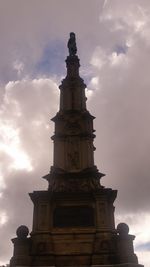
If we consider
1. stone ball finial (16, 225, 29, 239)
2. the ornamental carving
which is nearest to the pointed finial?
the ornamental carving

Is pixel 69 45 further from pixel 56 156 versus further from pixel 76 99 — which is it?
Result: pixel 56 156

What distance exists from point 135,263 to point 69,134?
13.9m

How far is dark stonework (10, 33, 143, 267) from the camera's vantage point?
85.5 ft

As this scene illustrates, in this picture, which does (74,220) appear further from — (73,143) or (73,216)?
(73,143)

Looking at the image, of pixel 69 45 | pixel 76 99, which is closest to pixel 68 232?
pixel 76 99

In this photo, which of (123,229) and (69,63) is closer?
(123,229)

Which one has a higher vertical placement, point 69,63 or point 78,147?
point 69,63

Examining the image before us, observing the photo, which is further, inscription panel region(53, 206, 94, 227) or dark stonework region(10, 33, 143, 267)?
inscription panel region(53, 206, 94, 227)

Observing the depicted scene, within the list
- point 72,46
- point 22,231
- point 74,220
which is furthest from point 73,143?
point 72,46

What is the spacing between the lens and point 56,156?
33.0 meters

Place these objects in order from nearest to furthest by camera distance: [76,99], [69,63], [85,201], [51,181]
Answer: [85,201] → [51,181] → [76,99] → [69,63]

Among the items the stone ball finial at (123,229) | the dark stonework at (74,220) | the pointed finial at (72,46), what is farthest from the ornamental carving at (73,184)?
the pointed finial at (72,46)

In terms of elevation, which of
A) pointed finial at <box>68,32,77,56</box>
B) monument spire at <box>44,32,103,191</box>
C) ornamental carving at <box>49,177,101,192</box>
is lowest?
ornamental carving at <box>49,177,101,192</box>

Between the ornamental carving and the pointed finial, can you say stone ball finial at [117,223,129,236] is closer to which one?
the ornamental carving
